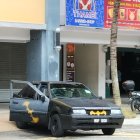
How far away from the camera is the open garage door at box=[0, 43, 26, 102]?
2577cm


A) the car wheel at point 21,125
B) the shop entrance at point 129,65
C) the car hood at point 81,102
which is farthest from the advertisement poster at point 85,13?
the shop entrance at point 129,65

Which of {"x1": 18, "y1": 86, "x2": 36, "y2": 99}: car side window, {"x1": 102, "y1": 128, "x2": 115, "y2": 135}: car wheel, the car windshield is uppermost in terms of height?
the car windshield

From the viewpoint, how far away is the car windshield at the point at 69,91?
49.2 feet

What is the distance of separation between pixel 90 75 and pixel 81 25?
22.8ft

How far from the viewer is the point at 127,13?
23.6m

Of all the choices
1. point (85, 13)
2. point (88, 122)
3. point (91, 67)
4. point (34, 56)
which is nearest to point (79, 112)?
point (88, 122)

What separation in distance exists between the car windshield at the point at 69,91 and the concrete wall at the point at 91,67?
12.5 meters

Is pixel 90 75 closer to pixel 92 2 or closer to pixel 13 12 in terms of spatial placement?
pixel 92 2

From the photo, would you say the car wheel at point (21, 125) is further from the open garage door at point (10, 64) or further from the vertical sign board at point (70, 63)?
the vertical sign board at point (70, 63)

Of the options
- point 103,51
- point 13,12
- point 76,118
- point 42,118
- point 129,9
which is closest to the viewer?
point 76,118

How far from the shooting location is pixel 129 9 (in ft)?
77.3

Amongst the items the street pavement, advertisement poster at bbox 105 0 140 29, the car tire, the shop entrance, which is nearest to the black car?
the street pavement

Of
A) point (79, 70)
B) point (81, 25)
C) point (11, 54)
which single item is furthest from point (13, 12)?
point (79, 70)

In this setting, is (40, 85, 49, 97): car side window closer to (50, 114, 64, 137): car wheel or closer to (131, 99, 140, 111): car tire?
(50, 114, 64, 137): car wheel
